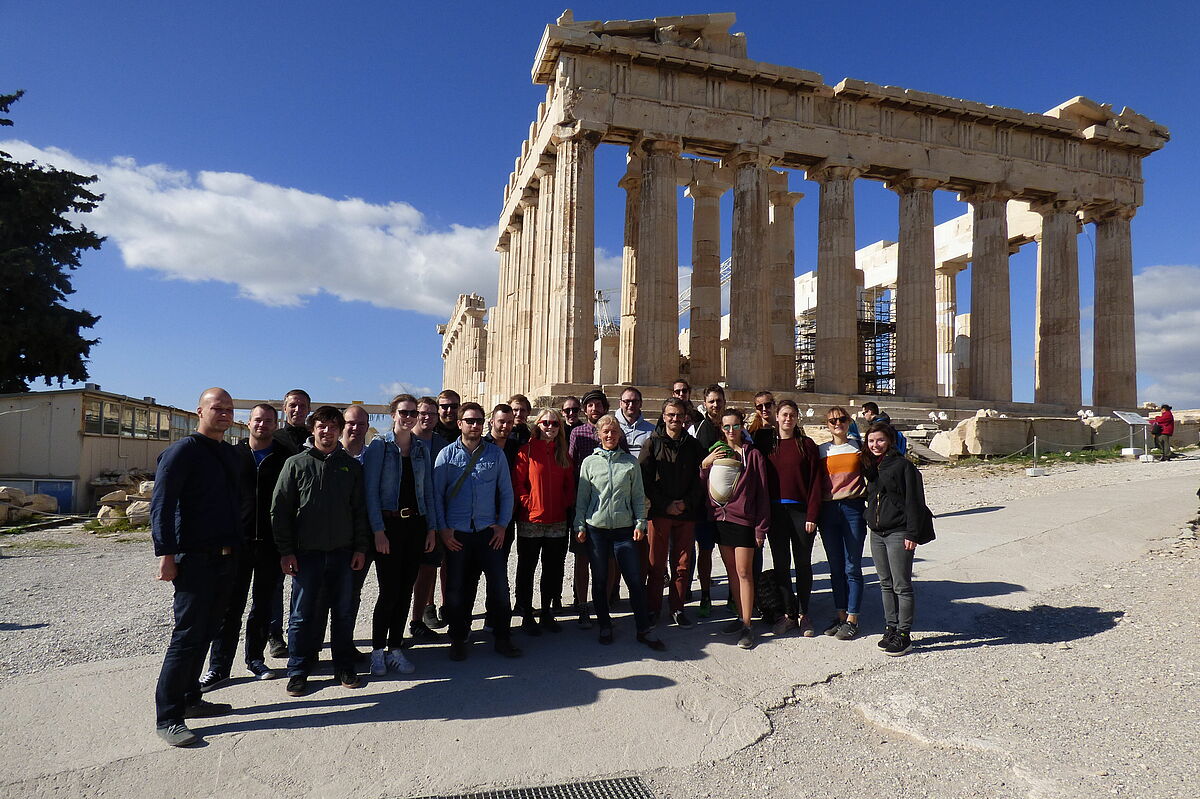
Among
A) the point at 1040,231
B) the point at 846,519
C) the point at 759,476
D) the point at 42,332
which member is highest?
the point at 1040,231

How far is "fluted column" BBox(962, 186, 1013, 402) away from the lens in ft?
81.3

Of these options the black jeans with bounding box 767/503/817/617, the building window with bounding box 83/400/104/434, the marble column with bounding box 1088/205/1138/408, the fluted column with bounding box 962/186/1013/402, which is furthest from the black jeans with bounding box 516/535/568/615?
the marble column with bounding box 1088/205/1138/408

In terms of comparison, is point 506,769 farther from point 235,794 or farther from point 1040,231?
point 1040,231

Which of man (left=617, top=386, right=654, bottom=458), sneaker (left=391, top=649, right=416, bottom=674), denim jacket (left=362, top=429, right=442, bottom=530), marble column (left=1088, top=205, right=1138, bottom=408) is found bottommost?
sneaker (left=391, top=649, right=416, bottom=674)

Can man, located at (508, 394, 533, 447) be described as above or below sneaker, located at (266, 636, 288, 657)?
above

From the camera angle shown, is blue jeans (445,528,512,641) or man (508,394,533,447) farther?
man (508,394,533,447)

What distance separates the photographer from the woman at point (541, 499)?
18.2 ft

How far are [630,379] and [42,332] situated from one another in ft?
66.0

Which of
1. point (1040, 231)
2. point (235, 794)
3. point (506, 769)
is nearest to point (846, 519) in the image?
point (506, 769)

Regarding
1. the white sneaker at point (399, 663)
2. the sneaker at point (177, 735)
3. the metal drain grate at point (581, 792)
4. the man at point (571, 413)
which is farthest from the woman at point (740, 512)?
the sneaker at point (177, 735)

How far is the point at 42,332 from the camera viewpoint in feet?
77.8

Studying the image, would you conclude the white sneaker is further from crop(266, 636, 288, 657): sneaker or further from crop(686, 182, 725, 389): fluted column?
crop(686, 182, 725, 389): fluted column

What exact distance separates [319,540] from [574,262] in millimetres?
16954

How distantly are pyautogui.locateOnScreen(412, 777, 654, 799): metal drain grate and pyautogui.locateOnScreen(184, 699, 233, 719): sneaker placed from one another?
1691mm
